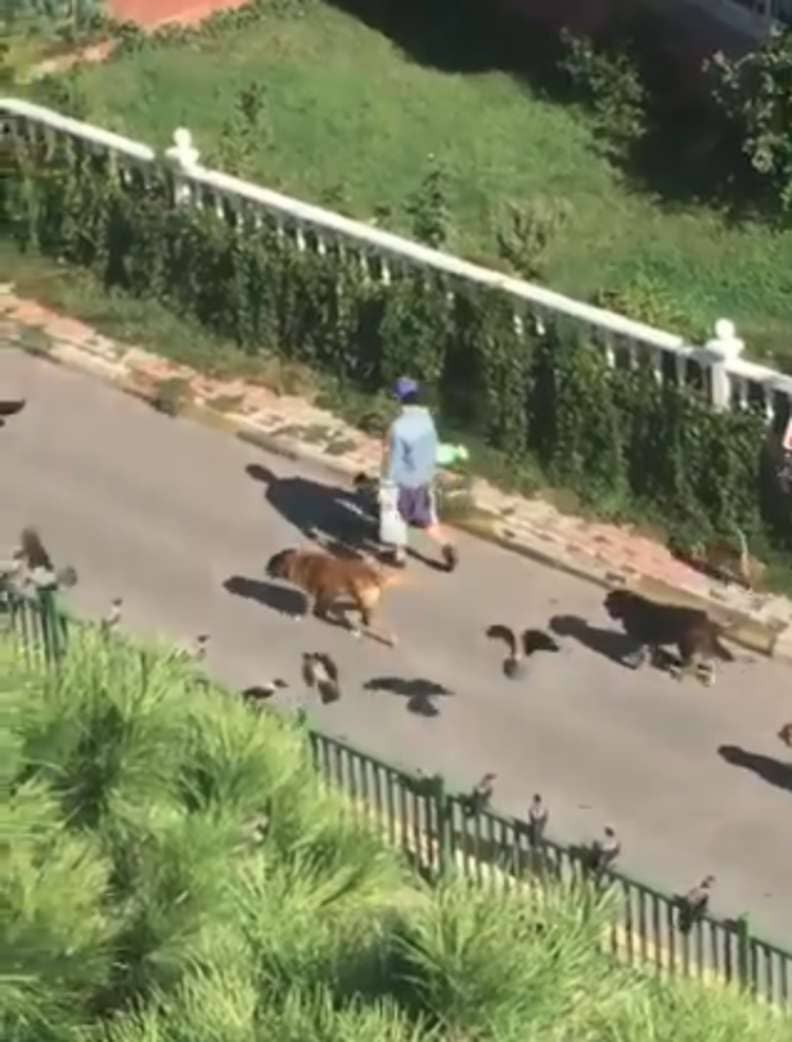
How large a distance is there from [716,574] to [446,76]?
21.3 feet

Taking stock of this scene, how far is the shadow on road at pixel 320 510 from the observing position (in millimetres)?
18531

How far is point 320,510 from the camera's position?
61.9 feet

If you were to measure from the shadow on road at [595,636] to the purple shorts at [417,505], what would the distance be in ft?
2.87

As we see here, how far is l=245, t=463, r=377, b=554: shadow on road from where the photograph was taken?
18.5 metres

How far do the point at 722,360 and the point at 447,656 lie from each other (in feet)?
7.25

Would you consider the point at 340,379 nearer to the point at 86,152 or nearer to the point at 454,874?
the point at 86,152

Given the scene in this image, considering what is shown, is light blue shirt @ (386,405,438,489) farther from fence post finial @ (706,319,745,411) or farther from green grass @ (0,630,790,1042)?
green grass @ (0,630,790,1042)

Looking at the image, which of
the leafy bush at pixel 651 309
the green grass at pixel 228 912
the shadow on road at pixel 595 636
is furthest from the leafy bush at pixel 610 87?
the green grass at pixel 228 912

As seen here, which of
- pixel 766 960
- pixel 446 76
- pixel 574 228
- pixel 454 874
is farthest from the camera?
pixel 446 76

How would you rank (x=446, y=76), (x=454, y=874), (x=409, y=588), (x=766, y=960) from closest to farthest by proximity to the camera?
(x=454, y=874)
(x=766, y=960)
(x=409, y=588)
(x=446, y=76)

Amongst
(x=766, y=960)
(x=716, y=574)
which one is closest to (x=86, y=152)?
(x=716, y=574)

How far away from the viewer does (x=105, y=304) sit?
21078 millimetres

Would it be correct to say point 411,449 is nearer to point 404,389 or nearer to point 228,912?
point 404,389

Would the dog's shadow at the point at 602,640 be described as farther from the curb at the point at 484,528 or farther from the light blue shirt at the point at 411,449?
the light blue shirt at the point at 411,449
